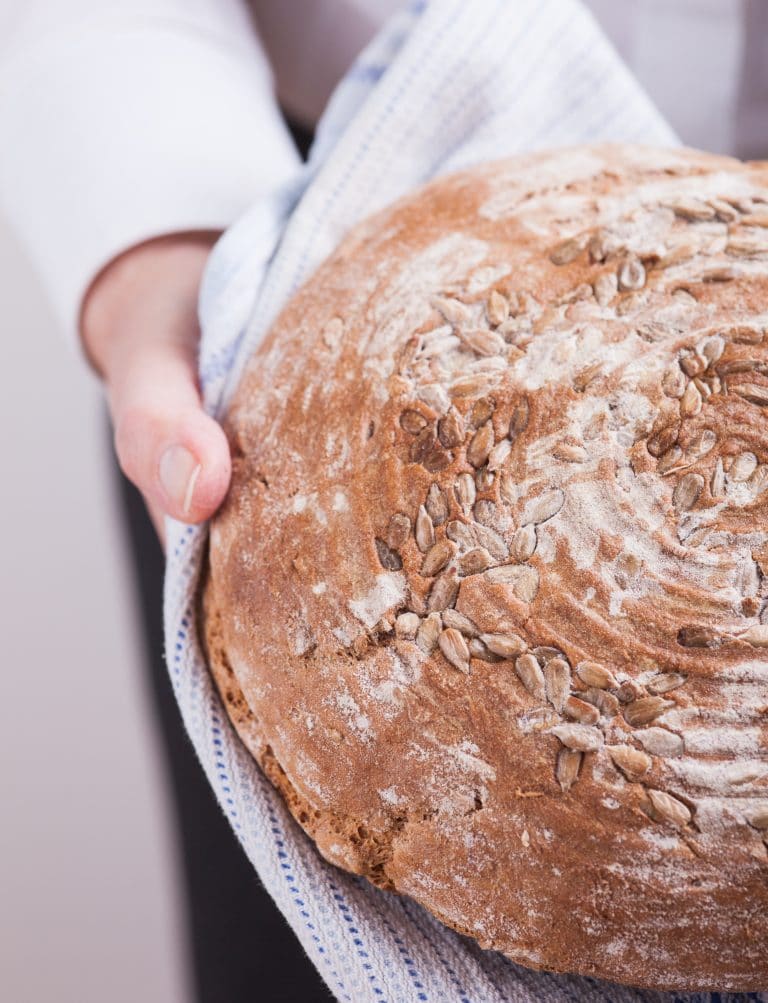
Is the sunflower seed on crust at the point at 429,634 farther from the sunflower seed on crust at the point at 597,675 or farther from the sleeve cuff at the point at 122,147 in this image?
the sleeve cuff at the point at 122,147

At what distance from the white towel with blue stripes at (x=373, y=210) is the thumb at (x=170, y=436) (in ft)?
0.14

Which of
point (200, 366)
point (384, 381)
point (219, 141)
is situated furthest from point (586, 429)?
point (219, 141)

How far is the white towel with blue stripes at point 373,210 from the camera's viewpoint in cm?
78

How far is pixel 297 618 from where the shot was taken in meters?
0.77

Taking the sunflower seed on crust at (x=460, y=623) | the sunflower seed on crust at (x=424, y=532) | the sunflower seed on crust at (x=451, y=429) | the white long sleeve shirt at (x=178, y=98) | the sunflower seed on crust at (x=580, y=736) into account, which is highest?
the white long sleeve shirt at (x=178, y=98)

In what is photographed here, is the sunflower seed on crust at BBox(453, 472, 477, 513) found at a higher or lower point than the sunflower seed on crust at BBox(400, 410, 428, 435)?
lower

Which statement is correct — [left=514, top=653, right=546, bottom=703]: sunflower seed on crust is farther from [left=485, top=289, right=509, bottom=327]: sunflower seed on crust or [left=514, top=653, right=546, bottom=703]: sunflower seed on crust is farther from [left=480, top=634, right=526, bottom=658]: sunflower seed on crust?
[left=485, top=289, right=509, bottom=327]: sunflower seed on crust

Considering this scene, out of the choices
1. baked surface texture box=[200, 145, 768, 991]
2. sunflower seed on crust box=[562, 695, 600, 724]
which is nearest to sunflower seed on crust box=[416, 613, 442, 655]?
baked surface texture box=[200, 145, 768, 991]

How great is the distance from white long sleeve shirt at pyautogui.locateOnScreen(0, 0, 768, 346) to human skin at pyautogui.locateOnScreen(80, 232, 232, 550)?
0.03m

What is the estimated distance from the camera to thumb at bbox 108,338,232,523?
85 cm

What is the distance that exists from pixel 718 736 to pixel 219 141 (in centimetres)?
89

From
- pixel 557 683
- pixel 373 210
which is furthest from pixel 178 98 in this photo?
pixel 557 683

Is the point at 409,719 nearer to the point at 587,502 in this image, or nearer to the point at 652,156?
the point at 587,502

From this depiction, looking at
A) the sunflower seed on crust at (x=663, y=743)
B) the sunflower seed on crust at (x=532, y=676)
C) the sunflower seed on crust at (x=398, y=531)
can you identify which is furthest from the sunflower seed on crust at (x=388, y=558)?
the sunflower seed on crust at (x=663, y=743)
